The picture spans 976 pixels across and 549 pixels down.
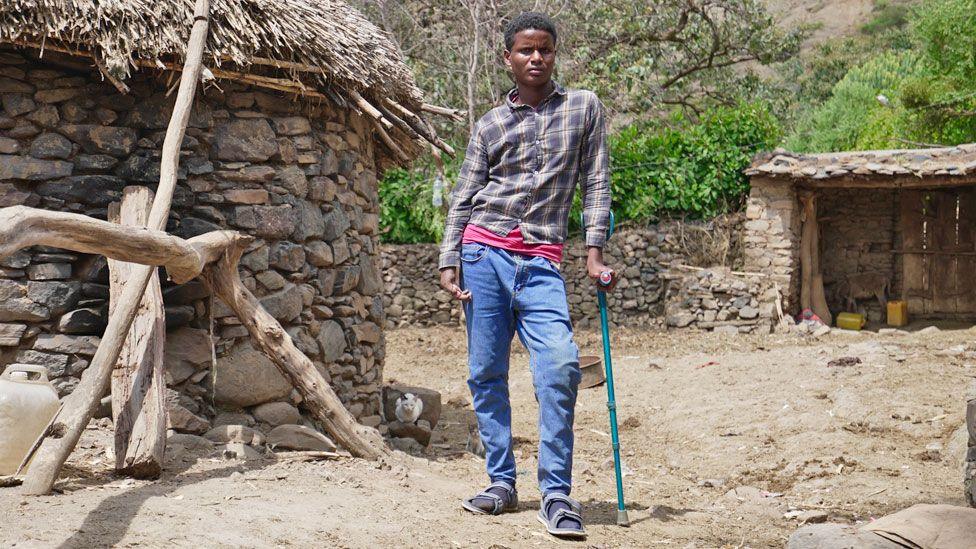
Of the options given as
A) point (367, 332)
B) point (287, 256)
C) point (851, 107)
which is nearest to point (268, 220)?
point (287, 256)

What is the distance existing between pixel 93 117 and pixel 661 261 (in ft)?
31.2

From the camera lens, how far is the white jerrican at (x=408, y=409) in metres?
6.39

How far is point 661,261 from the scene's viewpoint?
13.2m

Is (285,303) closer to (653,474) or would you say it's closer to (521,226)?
(521,226)

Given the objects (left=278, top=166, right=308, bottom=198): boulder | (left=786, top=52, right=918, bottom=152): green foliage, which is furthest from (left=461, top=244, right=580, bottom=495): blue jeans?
(left=786, top=52, right=918, bottom=152): green foliage

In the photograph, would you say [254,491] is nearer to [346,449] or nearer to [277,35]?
[346,449]

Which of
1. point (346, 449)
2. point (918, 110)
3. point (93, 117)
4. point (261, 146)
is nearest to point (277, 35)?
point (261, 146)

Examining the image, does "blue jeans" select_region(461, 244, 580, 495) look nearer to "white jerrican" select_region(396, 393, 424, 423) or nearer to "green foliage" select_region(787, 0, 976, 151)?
"white jerrican" select_region(396, 393, 424, 423)

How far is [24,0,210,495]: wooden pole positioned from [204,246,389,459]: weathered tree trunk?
0.39m

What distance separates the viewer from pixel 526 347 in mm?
3471

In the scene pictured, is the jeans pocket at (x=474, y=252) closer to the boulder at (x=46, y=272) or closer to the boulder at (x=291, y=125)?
the boulder at (x=291, y=125)

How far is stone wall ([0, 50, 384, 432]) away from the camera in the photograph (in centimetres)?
464

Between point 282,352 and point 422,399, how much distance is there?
2338 millimetres

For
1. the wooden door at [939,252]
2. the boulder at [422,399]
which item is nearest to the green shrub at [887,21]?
the wooden door at [939,252]
